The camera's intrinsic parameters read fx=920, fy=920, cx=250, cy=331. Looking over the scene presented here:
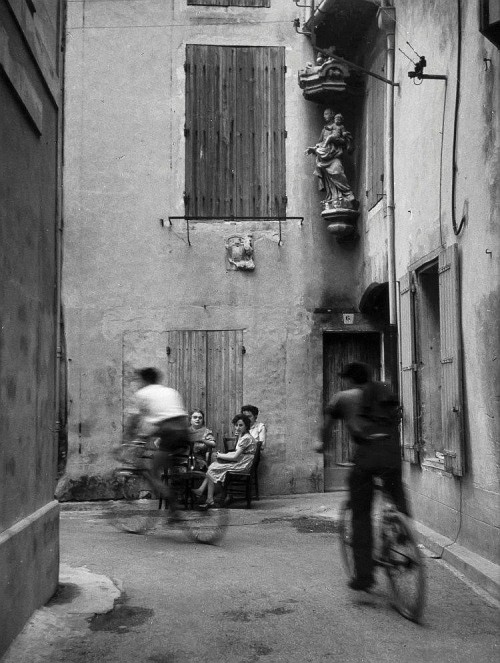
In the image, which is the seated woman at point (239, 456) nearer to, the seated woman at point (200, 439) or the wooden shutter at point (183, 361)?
the seated woman at point (200, 439)

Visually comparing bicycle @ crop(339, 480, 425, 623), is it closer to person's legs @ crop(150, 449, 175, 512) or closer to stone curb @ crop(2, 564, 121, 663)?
stone curb @ crop(2, 564, 121, 663)

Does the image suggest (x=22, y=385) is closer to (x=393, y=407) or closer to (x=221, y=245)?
(x=393, y=407)

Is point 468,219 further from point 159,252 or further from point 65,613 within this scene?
point 159,252

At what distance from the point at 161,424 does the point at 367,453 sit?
310 cm

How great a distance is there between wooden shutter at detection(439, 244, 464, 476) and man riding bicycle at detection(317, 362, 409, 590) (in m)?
2.01

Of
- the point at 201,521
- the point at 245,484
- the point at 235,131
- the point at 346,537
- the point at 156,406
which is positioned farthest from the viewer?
the point at 235,131

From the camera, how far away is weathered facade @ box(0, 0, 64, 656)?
5.19 meters

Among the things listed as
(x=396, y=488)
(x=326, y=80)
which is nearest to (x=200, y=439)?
(x=326, y=80)

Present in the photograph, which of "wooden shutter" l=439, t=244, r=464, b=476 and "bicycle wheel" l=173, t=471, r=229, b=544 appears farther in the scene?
"bicycle wheel" l=173, t=471, r=229, b=544

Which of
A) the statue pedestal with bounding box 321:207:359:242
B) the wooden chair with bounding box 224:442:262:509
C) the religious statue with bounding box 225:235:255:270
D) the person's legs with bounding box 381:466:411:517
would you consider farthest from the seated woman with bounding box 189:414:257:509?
the person's legs with bounding box 381:466:411:517

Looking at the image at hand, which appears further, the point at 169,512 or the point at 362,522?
the point at 169,512

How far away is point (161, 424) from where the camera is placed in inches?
349

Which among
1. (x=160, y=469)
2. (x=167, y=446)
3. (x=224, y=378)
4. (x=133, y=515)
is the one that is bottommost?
(x=133, y=515)

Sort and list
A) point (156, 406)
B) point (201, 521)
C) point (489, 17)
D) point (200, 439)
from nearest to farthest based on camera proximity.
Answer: point (489, 17) < point (156, 406) < point (201, 521) < point (200, 439)
